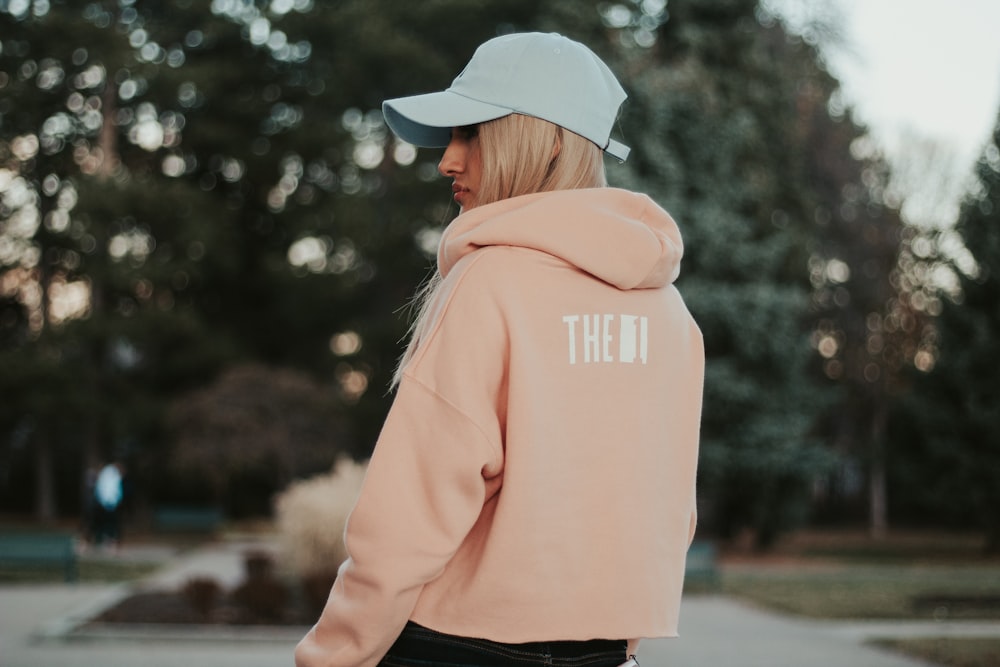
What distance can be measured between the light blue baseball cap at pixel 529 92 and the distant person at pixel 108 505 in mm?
21176

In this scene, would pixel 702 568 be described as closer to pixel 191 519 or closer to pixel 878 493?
pixel 191 519

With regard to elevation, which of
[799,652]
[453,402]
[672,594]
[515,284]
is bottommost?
[799,652]

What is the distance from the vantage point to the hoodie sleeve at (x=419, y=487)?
1.85m

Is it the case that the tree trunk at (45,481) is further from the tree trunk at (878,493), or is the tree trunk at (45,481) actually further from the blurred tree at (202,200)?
the tree trunk at (878,493)

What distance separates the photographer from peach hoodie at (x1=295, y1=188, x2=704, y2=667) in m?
1.88

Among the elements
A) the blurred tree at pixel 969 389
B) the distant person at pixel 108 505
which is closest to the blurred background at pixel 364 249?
the blurred tree at pixel 969 389

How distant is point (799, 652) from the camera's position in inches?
427

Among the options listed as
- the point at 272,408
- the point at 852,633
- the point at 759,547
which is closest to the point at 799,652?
the point at 852,633

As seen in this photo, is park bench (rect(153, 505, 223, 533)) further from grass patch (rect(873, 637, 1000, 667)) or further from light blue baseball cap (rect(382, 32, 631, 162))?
light blue baseball cap (rect(382, 32, 631, 162))

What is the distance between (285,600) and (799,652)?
523 cm

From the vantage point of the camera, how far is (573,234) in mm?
2035

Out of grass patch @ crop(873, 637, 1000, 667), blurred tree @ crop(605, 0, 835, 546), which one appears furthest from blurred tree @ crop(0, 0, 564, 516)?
grass patch @ crop(873, 637, 1000, 667)

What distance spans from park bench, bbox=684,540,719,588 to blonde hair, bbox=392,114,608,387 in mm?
15792

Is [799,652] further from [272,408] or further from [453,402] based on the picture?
[272,408]
